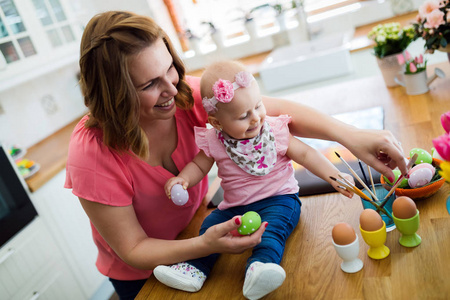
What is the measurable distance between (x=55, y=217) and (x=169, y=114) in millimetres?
1494

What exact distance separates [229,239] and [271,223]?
14 centimetres

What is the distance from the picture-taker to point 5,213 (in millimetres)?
2018

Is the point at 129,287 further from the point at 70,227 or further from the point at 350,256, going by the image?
the point at 70,227

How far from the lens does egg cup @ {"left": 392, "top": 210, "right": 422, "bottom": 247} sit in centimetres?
83

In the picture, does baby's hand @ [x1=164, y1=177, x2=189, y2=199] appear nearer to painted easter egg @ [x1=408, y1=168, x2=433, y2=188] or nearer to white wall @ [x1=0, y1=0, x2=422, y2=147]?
painted easter egg @ [x1=408, y1=168, x2=433, y2=188]

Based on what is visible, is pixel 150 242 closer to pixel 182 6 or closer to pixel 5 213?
pixel 5 213

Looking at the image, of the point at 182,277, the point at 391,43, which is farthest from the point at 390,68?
the point at 182,277

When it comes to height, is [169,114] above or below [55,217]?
above

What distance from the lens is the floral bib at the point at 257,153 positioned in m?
1.13

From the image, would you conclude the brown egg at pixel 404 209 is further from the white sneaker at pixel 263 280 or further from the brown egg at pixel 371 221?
the white sneaker at pixel 263 280

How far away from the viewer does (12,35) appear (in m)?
2.58

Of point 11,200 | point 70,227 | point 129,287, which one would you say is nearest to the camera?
point 129,287

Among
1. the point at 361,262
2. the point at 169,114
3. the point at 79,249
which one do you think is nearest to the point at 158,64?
the point at 169,114

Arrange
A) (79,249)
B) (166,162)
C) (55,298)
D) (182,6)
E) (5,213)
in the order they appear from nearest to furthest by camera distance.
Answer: (166,162)
(5,213)
(55,298)
(79,249)
(182,6)
